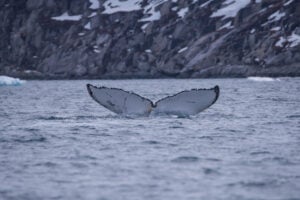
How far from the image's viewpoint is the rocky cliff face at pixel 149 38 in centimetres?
12531

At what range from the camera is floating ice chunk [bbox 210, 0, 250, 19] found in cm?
13962

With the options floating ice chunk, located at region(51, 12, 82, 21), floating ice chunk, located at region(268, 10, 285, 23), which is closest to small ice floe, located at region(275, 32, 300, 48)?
floating ice chunk, located at region(268, 10, 285, 23)

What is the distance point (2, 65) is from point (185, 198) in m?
152

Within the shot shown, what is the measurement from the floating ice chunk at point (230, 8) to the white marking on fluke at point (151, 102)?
389 ft

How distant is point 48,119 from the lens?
90.0 ft

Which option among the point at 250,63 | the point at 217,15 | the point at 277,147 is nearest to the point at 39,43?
the point at 217,15

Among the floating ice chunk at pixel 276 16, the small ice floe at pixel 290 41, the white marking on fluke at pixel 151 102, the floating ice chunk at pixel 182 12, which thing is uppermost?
the floating ice chunk at pixel 182 12

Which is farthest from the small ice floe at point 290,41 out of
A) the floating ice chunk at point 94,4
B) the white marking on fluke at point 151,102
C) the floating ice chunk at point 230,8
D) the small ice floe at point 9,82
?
the white marking on fluke at point 151,102

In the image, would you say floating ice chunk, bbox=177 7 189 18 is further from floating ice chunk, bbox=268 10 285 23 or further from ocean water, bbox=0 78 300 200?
ocean water, bbox=0 78 300 200

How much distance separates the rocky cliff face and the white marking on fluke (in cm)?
9470

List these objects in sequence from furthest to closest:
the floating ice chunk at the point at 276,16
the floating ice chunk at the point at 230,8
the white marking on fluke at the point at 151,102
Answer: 1. the floating ice chunk at the point at 230,8
2. the floating ice chunk at the point at 276,16
3. the white marking on fluke at the point at 151,102

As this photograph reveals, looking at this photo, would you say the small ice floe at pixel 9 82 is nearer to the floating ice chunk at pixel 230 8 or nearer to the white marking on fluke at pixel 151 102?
the floating ice chunk at pixel 230 8

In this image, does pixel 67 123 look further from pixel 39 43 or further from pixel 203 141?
pixel 39 43

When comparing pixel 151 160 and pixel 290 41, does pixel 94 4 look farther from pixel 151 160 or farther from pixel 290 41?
pixel 151 160
